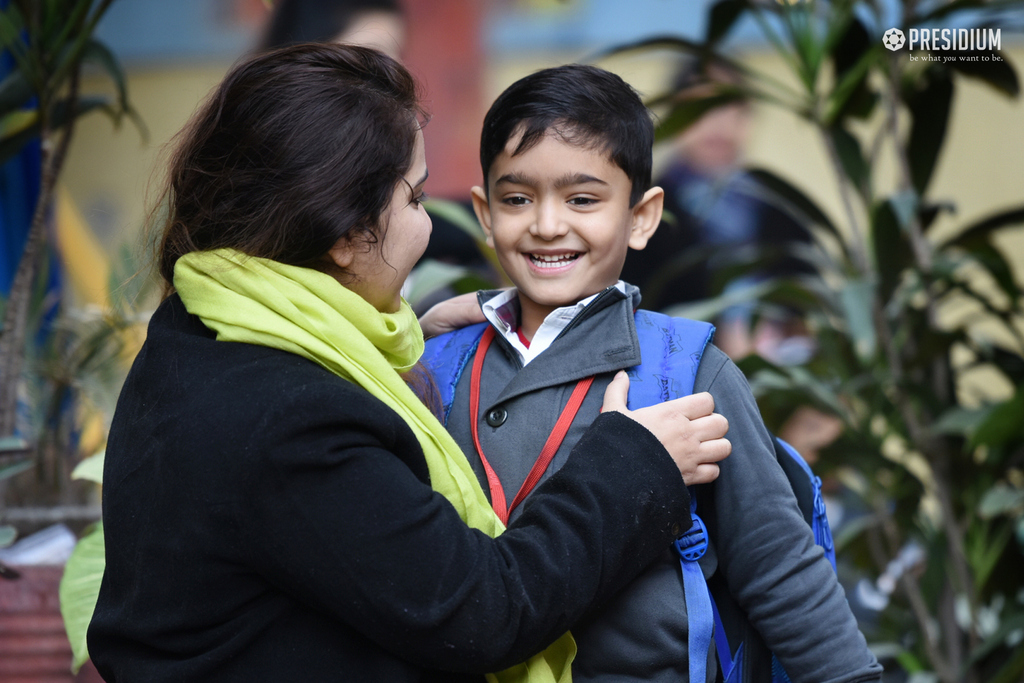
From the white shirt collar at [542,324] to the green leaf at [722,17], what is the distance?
3.72 ft

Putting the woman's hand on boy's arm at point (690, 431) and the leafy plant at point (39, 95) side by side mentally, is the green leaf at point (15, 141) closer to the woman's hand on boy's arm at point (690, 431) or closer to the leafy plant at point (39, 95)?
the leafy plant at point (39, 95)

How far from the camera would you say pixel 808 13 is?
2.04 metres

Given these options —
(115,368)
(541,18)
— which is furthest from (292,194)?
(541,18)

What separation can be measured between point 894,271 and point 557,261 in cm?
117

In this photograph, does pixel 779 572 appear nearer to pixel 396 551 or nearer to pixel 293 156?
pixel 396 551

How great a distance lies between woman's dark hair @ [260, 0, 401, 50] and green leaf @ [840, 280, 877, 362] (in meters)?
1.79

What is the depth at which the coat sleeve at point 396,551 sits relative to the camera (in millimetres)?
827

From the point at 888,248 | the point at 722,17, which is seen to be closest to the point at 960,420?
the point at 888,248

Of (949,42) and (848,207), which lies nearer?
(949,42)

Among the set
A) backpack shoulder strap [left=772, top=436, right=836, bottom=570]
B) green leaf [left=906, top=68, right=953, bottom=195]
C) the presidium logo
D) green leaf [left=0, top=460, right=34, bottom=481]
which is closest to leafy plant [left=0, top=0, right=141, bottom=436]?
green leaf [left=0, top=460, right=34, bottom=481]

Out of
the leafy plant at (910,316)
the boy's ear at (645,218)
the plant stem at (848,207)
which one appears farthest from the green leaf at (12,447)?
the plant stem at (848,207)

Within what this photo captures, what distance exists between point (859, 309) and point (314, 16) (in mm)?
1980

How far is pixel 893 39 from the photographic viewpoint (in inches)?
76.9

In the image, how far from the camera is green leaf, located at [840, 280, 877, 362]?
1787mm
